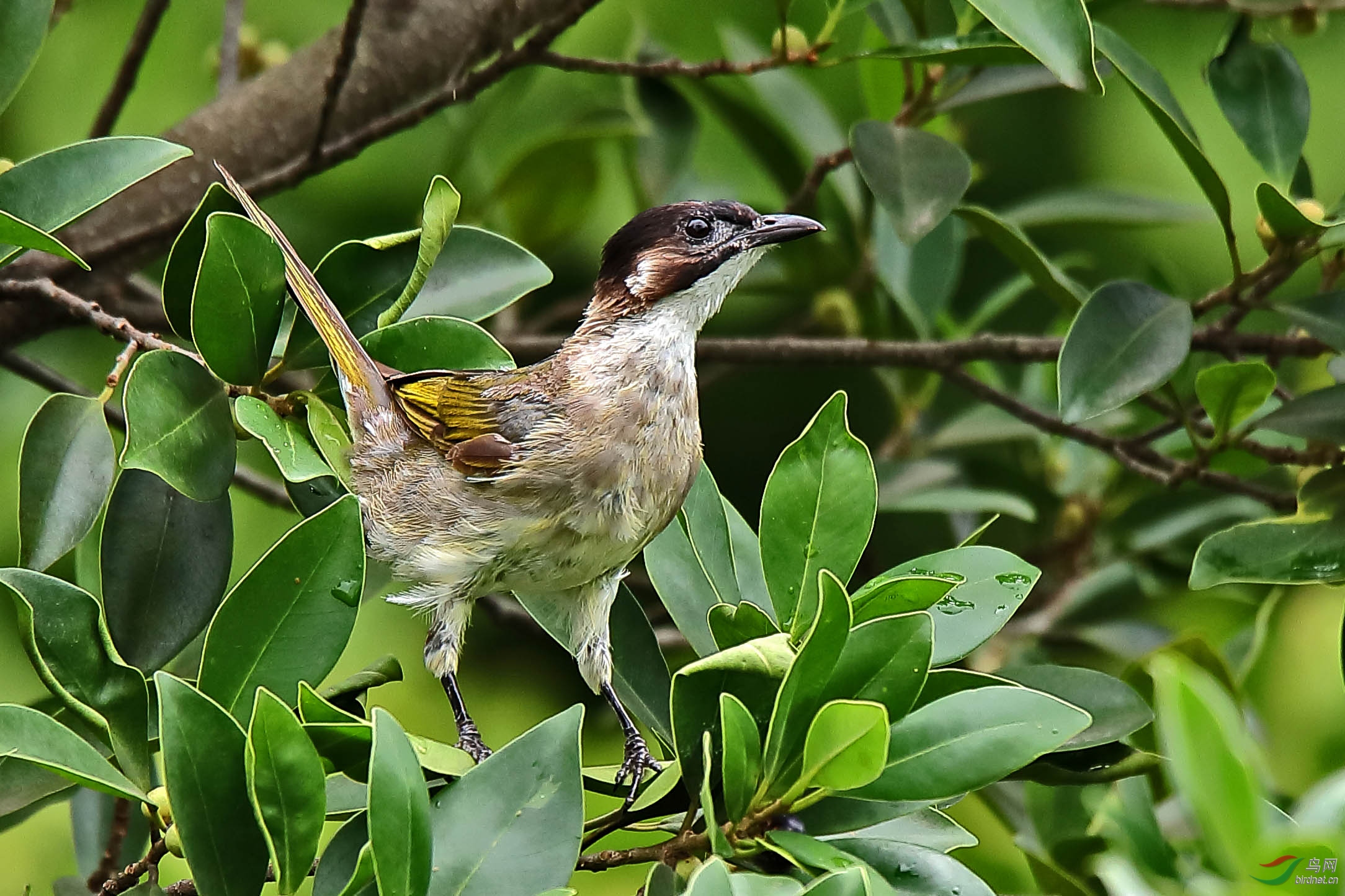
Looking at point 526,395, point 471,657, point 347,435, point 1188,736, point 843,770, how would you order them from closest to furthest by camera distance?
point 1188,736
point 843,770
point 347,435
point 526,395
point 471,657

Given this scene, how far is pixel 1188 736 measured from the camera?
1.07 meters

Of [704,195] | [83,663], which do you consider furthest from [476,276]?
[704,195]

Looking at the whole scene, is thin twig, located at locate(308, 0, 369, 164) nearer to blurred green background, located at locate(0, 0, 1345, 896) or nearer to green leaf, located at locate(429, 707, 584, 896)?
blurred green background, located at locate(0, 0, 1345, 896)

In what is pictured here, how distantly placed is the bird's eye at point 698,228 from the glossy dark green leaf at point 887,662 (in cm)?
174

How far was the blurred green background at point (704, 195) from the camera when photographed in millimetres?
3818

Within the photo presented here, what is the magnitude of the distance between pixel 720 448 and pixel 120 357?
3.50 metres

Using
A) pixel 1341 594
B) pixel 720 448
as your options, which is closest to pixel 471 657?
pixel 720 448

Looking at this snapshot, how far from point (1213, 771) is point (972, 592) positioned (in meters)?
1.04

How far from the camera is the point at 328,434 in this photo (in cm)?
238

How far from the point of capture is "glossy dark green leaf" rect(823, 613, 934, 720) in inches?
68.1

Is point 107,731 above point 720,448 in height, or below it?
above

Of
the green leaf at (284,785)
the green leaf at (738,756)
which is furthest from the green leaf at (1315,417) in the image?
the green leaf at (284,785)

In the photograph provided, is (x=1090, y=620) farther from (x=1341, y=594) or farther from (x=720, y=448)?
(x=720, y=448)
